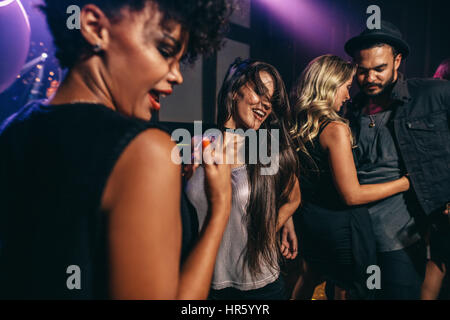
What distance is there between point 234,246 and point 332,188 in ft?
2.76

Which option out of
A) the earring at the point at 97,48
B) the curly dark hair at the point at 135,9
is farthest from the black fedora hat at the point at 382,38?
the earring at the point at 97,48

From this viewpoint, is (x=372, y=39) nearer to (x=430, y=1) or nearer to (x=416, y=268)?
(x=416, y=268)

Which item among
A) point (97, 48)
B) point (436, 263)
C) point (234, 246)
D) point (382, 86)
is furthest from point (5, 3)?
point (436, 263)

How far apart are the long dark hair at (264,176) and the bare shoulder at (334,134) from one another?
211 millimetres

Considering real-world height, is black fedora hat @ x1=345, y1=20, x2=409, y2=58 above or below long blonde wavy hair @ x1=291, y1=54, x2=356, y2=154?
above

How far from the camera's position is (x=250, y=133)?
1.90 m

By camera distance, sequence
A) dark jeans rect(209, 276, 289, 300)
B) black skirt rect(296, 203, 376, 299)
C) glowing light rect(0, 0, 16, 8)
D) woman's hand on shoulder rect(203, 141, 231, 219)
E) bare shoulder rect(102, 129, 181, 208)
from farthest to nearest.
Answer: glowing light rect(0, 0, 16, 8) < black skirt rect(296, 203, 376, 299) < dark jeans rect(209, 276, 289, 300) < woman's hand on shoulder rect(203, 141, 231, 219) < bare shoulder rect(102, 129, 181, 208)

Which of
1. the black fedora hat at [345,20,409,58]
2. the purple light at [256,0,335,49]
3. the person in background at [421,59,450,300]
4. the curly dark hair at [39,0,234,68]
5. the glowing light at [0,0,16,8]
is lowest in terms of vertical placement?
the person in background at [421,59,450,300]

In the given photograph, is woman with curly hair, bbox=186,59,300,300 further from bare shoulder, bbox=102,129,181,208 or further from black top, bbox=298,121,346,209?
bare shoulder, bbox=102,129,181,208

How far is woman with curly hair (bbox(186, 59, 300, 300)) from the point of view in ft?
5.01

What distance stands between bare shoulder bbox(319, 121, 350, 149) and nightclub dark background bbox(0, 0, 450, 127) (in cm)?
220

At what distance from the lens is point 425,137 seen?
200 cm

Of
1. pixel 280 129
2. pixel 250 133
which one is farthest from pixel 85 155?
pixel 280 129

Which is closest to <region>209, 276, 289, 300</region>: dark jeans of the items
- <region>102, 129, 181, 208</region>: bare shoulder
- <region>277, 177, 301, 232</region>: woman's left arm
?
<region>277, 177, 301, 232</region>: woman's left arm
